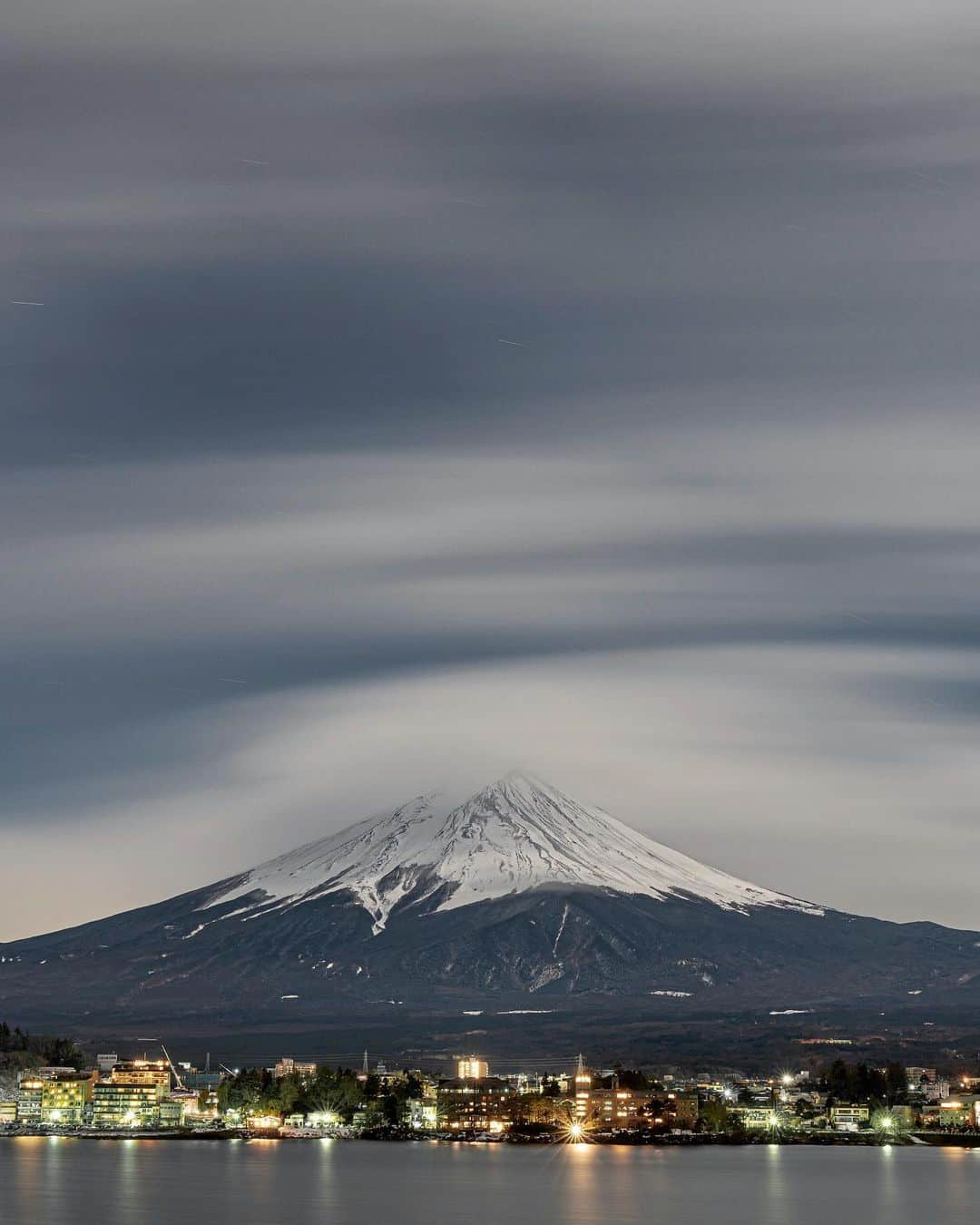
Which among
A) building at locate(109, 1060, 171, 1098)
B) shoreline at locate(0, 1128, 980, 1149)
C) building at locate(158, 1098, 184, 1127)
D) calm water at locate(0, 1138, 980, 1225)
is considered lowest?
calm water at locate(0, 1138, 980, 1225)

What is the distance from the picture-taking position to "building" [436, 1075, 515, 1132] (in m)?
177

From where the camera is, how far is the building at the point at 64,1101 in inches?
7439

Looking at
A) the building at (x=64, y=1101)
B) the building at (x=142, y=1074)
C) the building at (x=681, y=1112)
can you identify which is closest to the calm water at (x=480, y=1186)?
the building at (x=681, y=1112)

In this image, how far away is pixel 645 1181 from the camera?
376 feet

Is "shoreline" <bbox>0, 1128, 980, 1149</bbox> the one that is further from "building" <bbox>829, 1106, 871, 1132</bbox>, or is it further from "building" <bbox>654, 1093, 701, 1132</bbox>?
"building" <bbox>829, 1106, 871, 1132</bbox>

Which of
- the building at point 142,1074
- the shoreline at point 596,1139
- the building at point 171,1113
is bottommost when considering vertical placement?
the shoreline at point 596,1139

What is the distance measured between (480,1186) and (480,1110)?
69.8m

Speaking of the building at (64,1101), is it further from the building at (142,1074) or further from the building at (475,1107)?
the building at (475,1107)

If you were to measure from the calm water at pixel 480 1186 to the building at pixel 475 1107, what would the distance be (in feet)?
73.6

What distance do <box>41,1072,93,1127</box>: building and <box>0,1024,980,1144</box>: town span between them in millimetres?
136

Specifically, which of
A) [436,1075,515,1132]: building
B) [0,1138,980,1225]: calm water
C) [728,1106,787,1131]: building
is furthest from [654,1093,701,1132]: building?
[0,1138,980,1225]: calm water

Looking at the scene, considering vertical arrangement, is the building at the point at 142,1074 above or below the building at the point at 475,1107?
above

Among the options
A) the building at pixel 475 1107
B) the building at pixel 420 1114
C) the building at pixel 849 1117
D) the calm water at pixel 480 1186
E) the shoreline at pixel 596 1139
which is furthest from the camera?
the building at pixel 849 1117

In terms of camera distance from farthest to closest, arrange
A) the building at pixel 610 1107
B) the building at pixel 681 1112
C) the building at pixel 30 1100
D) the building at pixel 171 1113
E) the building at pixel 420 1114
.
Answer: the building at pixel 30 1100 < the building at pixel 171 1113 < the building at pixel 420 1114 < the building at pixel 610 1107 < the building at pixel 681 1112
